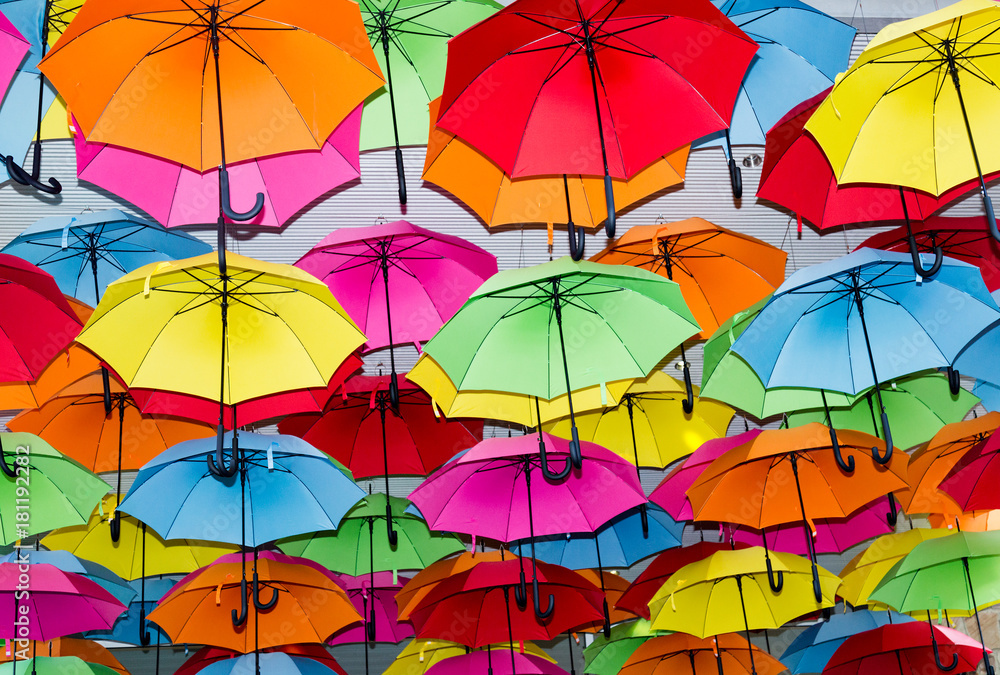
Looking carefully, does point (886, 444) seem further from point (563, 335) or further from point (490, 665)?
point (490, 665)

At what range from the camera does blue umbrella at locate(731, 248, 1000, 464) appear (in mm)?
4496

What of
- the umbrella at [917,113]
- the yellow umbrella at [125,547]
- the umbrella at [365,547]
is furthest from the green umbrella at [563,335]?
the yellow umbrella at [125,547]

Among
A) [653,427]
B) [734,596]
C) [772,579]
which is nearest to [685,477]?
[653,427]

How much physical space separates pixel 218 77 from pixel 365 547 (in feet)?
12.7

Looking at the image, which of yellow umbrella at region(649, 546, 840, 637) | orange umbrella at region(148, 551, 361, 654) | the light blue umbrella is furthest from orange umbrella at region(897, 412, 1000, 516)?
orange umbrella at region(148, 551, 361, 654)

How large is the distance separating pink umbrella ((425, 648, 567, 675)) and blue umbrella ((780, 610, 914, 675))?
6.01ft

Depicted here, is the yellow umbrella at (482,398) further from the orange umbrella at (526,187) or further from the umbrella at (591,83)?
the umbrella at (591,83)

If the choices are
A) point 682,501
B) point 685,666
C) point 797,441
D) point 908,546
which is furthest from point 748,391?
point 685,666

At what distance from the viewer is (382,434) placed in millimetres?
6090

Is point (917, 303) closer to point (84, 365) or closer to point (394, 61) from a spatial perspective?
point (394, 61)

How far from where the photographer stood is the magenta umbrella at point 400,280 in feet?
17.1

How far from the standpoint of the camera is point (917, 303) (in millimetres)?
4641

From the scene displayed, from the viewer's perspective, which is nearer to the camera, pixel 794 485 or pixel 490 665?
pixel 794 485

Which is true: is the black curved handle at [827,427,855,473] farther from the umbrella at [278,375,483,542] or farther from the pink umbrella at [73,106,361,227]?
the pink umbrella at [73,106,361,227]
